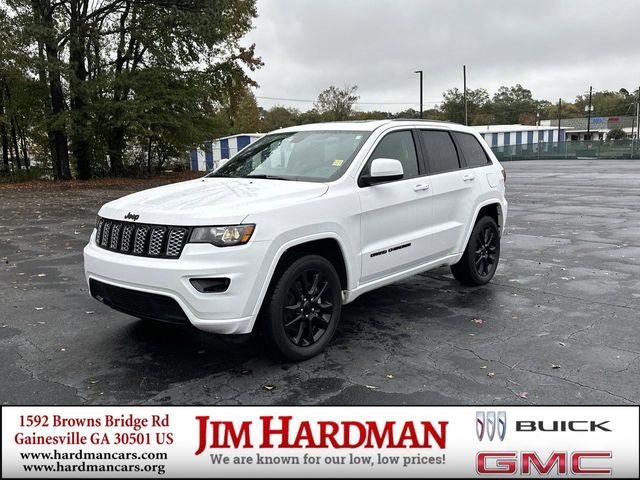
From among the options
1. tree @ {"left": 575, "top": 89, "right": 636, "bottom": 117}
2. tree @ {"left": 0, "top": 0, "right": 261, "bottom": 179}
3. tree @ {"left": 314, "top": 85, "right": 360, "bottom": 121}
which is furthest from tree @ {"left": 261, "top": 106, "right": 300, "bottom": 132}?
tree @ {"left": 575, "top": 89, "right": 636, "bottom": 117}

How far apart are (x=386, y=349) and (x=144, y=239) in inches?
82.8

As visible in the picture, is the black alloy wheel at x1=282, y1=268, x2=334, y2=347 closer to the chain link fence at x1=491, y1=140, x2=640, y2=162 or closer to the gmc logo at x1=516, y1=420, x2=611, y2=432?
the gmc logo at x1=516, y1=420, x2=611, y2=432

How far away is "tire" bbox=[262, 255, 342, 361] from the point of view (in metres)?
3.92

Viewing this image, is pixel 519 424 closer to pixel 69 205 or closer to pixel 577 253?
pixel 577 253

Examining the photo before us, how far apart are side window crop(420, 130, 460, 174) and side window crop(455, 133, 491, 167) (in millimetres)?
198

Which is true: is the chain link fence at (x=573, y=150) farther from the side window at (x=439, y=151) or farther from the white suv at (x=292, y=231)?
the white suv at (x=292, y=231)

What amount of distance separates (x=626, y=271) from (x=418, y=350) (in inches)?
161

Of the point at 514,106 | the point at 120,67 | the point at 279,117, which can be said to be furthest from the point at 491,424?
the point at 514,106

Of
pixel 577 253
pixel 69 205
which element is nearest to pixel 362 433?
pixel 577 253

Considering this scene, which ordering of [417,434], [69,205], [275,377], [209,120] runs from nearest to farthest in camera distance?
[417,434] → [275,377] → [69,205] → [209,120]

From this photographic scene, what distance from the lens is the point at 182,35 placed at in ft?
89.5

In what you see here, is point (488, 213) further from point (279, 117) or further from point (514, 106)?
point (514, 106)

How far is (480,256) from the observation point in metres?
6.38

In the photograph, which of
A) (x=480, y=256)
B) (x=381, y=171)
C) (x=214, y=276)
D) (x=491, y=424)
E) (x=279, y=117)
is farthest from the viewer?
(x=279, y=117)
